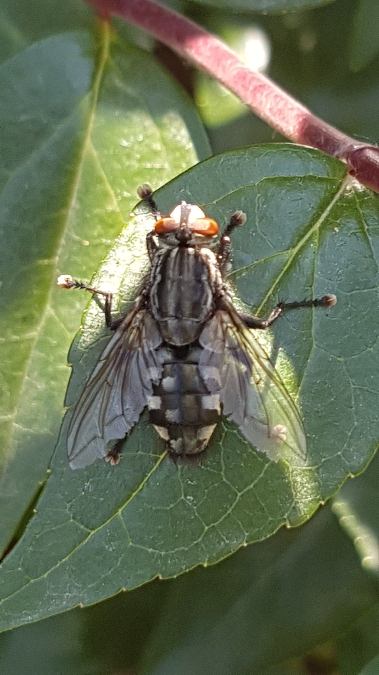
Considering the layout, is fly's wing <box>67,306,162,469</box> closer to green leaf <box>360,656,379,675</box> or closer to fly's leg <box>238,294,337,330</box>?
fly's leg <box>238,294,337,330</box>

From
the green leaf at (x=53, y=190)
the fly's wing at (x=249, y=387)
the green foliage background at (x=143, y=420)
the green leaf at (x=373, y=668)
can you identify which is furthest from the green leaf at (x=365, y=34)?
the green leaf at (x=373, y=668)

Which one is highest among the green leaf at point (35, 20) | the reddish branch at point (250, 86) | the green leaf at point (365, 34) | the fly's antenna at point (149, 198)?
the green leaf at point (365, 34)

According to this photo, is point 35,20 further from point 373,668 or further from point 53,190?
point 373,668

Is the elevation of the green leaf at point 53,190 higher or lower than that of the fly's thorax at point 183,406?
higher

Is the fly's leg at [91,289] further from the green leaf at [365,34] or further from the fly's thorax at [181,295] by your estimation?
the green leaf at [365,34]

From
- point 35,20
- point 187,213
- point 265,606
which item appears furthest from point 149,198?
point 265,606

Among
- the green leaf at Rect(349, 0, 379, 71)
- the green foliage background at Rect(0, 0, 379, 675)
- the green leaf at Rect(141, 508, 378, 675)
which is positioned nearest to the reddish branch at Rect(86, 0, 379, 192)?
the green foliage background at Rect(0, 0, 379, 675)
